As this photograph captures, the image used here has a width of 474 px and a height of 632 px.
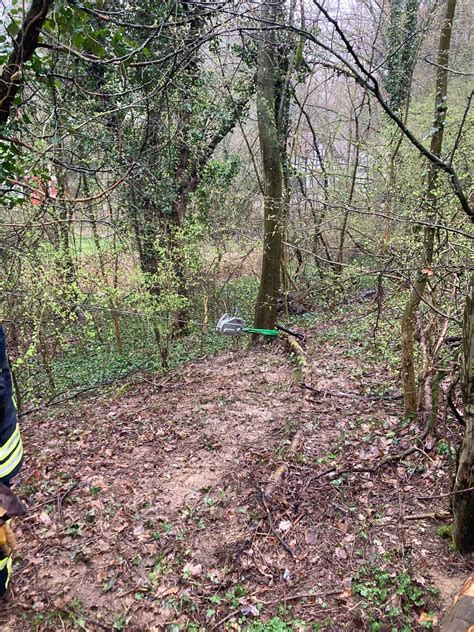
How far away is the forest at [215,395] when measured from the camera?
8.05ft

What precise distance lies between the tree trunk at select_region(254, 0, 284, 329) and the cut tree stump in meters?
6.00

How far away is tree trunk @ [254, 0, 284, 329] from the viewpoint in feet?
23.3

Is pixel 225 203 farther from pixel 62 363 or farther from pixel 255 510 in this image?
pixel 255 510

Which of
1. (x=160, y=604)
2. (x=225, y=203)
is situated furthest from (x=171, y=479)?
(x=225, y=203)

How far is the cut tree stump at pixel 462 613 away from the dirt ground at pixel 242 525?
0.22m

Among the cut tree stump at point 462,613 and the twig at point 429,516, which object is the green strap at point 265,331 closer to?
the twig at point 429,516

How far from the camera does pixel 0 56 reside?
3010 mm

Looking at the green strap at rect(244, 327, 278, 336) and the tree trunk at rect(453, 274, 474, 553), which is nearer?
the tree trunk at rect(453, 274, 474, 553)

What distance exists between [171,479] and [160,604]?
4.15ft

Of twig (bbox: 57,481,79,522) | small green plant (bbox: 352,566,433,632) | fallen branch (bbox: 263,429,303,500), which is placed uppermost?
small green plant (bbox: 352,566,433,632)

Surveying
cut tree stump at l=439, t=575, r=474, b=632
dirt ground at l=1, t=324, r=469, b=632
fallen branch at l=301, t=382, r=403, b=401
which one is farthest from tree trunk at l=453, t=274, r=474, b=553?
fallen branch at l=301, t=382, r=403, b=401

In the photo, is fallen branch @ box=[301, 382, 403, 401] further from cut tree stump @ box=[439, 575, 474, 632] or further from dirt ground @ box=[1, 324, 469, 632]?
cut tree stump @ box=[439, 575, 474, 632]

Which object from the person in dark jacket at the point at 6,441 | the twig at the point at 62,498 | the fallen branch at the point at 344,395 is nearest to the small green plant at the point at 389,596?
the person in dark jacket at the point at 6,441

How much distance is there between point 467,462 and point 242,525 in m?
1.71
